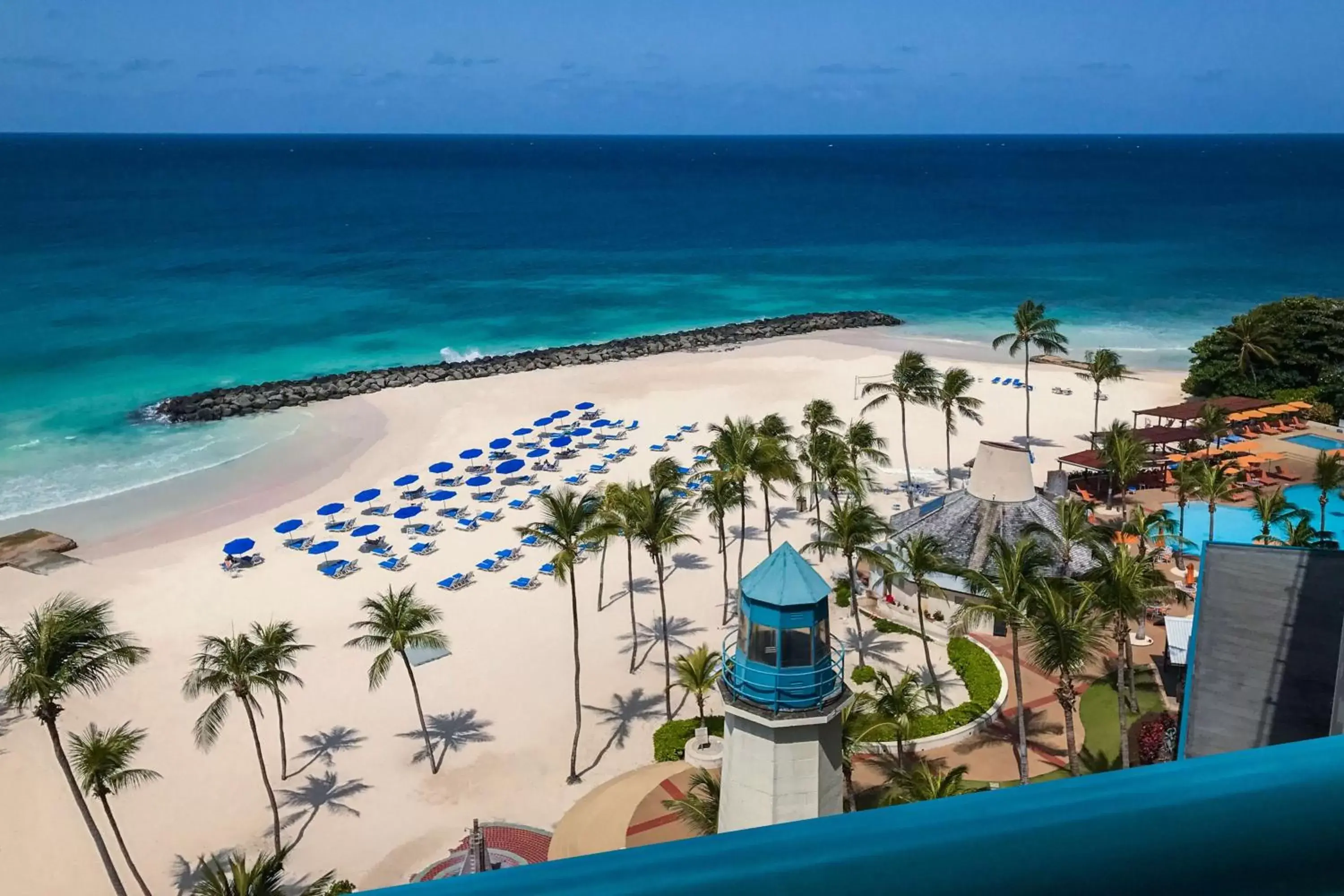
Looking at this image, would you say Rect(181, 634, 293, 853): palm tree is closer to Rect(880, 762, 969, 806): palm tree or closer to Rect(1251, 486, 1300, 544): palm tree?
Rect(880, 762, 969, 806): palm tree

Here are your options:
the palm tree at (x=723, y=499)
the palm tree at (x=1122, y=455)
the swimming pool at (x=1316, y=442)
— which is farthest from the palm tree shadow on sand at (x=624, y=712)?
the swimming pool at (x=1316, y=442)

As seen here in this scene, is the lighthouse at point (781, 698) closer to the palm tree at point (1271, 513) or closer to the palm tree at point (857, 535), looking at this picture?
the palm tree at point (857, 535)

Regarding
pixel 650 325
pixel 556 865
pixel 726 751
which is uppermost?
pixel 556 865

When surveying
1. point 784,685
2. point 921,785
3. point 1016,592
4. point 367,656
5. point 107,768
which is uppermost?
point 784,685

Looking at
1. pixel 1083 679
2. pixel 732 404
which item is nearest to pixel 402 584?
pixel 1083 679

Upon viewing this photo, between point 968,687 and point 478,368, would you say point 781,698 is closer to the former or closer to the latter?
point 968,687

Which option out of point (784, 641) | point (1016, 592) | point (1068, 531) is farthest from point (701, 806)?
point (1068, 531)

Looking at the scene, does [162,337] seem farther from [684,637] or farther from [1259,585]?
[1259,585]
